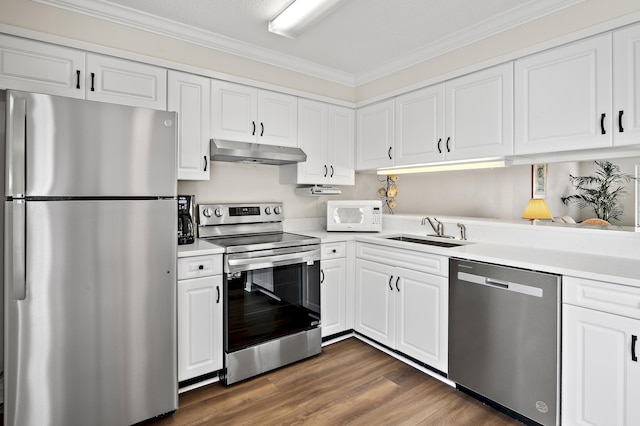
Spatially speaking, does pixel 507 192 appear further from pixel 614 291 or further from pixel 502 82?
pixel 614 291

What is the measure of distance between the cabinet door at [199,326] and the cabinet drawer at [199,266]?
0.04m

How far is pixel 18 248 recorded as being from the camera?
1553 millimetres

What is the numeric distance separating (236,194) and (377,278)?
1.48 meters

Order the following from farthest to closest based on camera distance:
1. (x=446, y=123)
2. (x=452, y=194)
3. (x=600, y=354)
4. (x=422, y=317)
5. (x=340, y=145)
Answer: (x=452, y=194) → (x=340, y=145) → (x=446, y=123) → (x=422, y=317) → (x=600, y=354)

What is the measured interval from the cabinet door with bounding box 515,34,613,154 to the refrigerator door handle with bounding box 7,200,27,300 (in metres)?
2.87

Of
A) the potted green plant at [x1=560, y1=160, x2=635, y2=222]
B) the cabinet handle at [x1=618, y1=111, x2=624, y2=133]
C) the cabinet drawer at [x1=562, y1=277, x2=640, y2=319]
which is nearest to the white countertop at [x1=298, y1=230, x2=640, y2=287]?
the cabinet drawer at [x1=562, y1=277, x2=640, y2=319]

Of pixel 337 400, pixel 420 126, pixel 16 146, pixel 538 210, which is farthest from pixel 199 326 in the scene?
pixel 538 210

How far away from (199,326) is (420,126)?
93.4 inches

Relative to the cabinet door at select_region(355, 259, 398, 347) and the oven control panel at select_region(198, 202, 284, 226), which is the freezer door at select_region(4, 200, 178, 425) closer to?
the oven control panel at select_region(198, 202, 284, 226)

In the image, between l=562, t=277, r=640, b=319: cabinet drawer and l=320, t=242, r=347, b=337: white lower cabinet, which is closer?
l=562, t=277, r=640, b=319: cabinet drawer

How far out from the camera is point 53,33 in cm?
214

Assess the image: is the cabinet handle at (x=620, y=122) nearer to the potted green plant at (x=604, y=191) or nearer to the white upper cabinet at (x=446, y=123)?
the white upper cabinet at (x=446, y=123)

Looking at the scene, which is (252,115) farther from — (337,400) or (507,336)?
(507,336)

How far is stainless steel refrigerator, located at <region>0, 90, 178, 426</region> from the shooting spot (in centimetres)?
157
